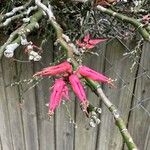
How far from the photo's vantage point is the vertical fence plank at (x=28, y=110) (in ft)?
3.93

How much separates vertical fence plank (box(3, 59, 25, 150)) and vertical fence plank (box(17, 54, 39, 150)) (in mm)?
20

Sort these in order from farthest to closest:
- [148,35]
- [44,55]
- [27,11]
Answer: [44,55] → [27,11] → [148,35]

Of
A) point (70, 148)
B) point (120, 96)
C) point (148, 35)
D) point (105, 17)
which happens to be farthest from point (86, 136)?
point (148, 35)

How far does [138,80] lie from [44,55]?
0.32 meters

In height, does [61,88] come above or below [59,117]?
above

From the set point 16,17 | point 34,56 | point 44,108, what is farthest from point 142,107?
point 34,56

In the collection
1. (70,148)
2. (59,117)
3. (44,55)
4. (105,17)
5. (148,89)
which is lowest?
(70,148)

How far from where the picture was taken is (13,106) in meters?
1.32

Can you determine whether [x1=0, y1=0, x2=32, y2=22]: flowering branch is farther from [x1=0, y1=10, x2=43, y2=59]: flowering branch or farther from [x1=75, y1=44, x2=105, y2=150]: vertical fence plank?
[x1=75, y1=44, x2=105, y2=150]: vertical fence plank

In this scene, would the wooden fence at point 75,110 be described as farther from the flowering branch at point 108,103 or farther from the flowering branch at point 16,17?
the flowering branch at point 108,103

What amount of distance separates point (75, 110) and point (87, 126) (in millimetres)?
87

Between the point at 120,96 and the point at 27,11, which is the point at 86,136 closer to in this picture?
the point at 120,96

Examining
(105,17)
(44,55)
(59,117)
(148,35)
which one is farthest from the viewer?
(59,117)

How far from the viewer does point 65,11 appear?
1020mm
